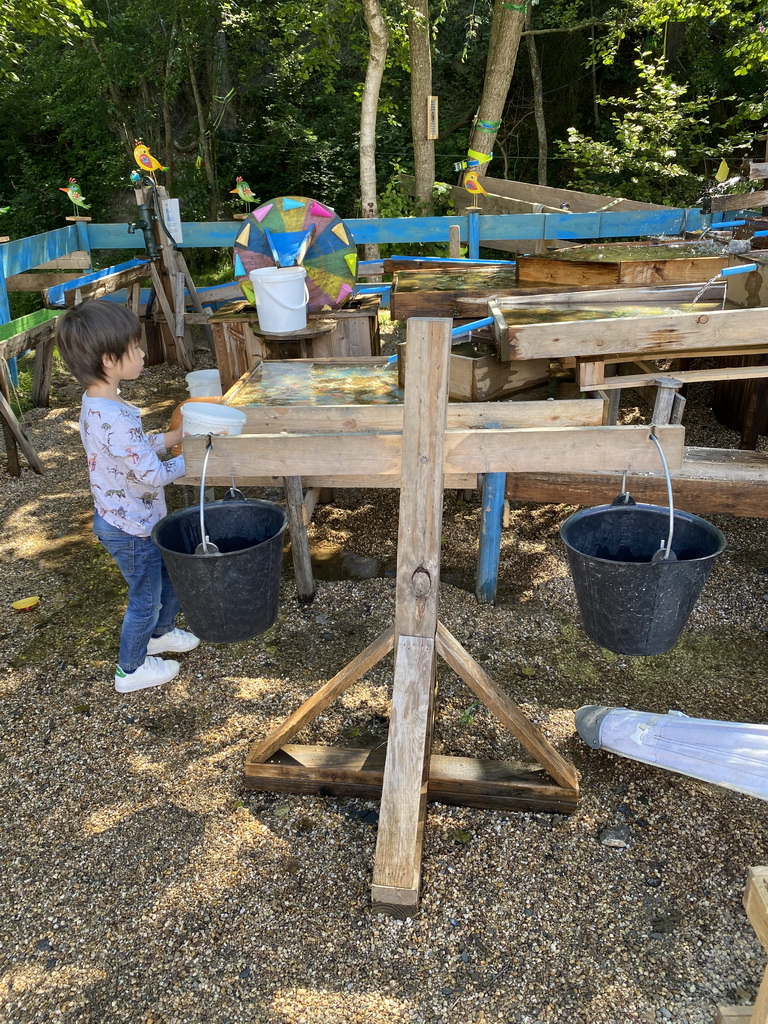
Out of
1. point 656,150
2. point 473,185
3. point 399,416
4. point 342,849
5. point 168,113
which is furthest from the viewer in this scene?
point 168,113

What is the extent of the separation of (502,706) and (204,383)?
3.36 metres

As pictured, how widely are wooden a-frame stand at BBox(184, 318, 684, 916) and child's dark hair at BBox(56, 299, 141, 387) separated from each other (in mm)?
748

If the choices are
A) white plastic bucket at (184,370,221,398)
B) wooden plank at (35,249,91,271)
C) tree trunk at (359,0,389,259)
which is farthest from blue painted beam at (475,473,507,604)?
tree trunk at (359,0,389,259)

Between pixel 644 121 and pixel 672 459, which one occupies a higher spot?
pixel 644 121

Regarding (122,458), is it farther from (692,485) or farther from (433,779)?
(692,485)

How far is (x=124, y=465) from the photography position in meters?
2.74

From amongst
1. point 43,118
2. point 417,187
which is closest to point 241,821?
point 417,187

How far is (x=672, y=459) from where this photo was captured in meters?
1.91

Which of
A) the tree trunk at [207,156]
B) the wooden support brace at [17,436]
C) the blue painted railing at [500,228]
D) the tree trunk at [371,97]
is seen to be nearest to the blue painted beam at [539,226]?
the blue painted railing at [500,228]

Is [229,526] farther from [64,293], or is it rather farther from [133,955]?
[64,293]

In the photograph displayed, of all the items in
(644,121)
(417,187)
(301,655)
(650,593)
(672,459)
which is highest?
(644,121)

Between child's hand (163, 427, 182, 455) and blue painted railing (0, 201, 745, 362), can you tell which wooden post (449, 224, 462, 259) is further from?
child's hand (163, 427, 182, 455)

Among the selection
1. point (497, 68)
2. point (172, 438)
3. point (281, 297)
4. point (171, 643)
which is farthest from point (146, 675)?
point (497, 68)

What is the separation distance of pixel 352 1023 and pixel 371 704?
1.34 meters
